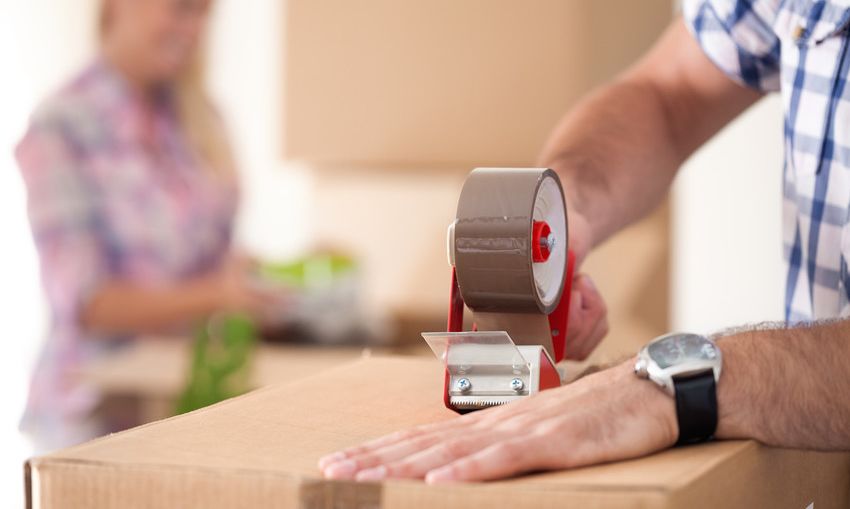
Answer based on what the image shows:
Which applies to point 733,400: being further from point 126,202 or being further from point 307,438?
point 126,202

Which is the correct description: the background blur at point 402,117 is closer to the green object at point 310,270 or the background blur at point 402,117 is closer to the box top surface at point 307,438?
the green object at point 310,270

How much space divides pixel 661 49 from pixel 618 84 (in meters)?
0.07

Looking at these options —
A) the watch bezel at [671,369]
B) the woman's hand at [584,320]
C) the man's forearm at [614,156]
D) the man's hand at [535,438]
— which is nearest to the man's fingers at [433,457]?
the man's hand at [535,438]

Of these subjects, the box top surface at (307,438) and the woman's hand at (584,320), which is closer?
the box top surface at (307,438)

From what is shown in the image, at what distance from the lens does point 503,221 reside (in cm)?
76

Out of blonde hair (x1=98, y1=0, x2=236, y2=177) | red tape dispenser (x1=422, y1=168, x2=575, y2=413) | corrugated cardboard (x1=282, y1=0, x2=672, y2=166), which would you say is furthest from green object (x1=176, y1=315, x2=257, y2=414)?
red tape dispenser (x1=422, y1=168, x2=575, y2=413)

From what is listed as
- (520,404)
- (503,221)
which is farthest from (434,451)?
(503,221)

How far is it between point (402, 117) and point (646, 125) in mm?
1542

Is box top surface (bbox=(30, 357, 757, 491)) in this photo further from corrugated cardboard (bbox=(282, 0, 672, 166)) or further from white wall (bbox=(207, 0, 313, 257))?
white wall (bbox=(207, 0, 313, 257))

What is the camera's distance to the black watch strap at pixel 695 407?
689 millimetres

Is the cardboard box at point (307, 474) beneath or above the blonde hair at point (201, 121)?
beneath

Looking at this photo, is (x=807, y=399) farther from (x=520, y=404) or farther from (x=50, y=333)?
(x=50, y=333)

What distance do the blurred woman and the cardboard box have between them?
6.32 ft

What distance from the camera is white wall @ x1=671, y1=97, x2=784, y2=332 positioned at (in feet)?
4.97
